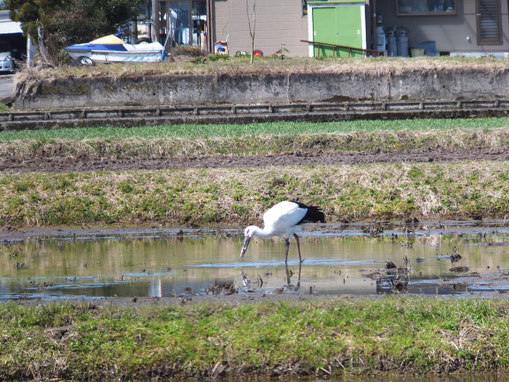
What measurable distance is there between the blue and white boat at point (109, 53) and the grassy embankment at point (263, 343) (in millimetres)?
32992

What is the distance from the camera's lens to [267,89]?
33938 millimetres

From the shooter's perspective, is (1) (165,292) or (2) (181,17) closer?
(1) (165,292)

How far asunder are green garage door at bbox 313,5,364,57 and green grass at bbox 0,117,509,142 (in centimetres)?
1280

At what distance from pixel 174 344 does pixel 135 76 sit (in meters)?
26.7

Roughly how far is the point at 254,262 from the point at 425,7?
31.5 meters

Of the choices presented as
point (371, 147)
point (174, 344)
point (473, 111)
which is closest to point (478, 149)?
point (371, 147)

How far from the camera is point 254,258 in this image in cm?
1385

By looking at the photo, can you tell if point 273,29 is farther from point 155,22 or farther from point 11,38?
point 11,38

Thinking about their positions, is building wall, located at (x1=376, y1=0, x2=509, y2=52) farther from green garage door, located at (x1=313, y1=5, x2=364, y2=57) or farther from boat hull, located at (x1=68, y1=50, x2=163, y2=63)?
boat hull, located at (x1=68, y1=50, x2=163, y2=63)

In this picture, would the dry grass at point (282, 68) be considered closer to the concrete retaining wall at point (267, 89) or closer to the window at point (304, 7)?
the concrete retaining wall at point (267, 89)

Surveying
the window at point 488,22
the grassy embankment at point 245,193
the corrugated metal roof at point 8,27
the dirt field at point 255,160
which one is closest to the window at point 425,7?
the window at point 488,22

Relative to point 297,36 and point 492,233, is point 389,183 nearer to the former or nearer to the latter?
point 492,233

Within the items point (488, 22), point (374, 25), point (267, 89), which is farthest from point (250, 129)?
point (488, 22)

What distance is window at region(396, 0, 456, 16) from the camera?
137 feet
